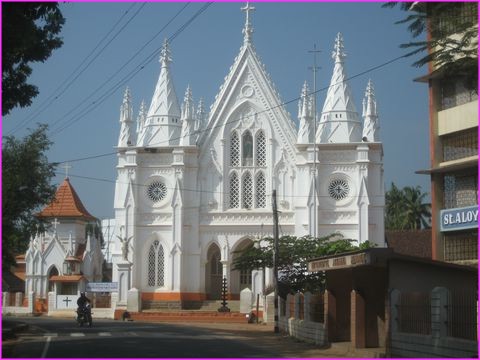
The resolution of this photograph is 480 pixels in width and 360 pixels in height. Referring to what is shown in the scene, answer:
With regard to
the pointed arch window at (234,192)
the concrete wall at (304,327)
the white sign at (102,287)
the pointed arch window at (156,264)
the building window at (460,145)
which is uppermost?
the pointed arch window at (234,192)

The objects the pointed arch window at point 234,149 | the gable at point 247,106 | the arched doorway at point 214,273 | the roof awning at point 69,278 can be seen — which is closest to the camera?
the roof awning at point 69,278

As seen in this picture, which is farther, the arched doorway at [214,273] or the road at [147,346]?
the arched doorway at [214,273]

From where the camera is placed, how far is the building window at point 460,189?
30484 millimetres

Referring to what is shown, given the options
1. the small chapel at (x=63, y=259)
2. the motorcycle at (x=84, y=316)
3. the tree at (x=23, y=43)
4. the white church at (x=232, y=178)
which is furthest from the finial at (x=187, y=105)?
the tree at (x=23, y=43)

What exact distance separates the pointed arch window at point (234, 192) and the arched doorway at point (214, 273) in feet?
9.19

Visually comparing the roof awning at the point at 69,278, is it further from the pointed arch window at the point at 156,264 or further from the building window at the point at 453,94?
the building window at the point at 453,94

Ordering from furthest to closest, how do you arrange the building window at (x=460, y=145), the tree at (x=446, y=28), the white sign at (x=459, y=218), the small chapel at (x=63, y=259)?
the small chapel at (x=63, y=259) < the building window at (x=460, y=145) < the white sign at (x=459, y=218) < the tree at (x=446, y=28)

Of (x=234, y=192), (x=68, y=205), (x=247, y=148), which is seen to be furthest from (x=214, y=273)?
(x=68, y=205)

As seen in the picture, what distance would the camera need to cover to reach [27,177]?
31266mm

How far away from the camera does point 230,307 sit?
→ 52.8 metres

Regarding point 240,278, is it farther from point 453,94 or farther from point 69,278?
point 453,94

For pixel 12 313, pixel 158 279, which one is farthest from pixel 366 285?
pixel 12 313

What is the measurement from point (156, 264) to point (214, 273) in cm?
376

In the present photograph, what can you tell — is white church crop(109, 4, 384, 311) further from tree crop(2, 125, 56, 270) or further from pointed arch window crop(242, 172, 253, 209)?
tree crop(2, 125, 56, 270)
